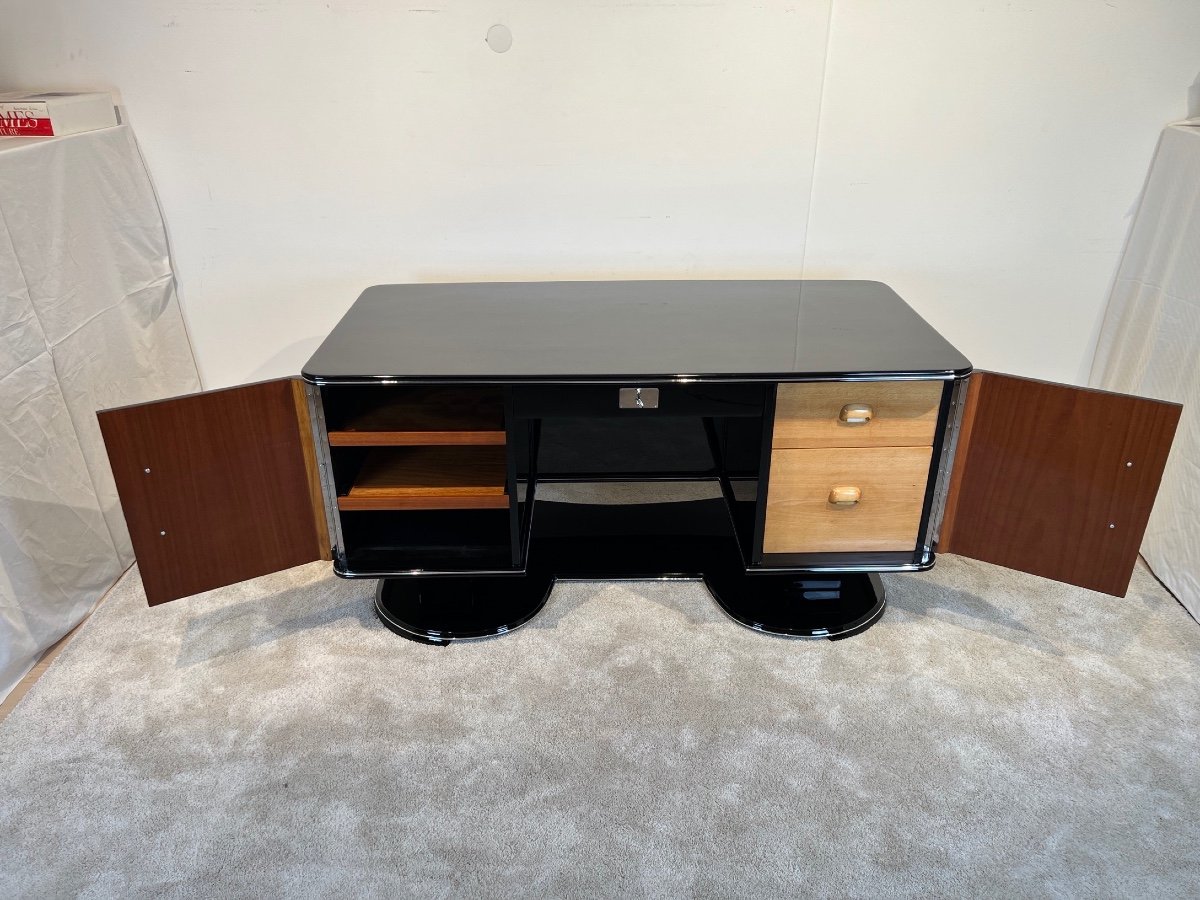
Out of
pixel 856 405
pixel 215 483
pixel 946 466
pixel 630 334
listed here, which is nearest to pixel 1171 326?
pixel 946 466

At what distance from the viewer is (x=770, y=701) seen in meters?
1.58

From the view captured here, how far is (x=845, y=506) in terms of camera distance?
1611mm

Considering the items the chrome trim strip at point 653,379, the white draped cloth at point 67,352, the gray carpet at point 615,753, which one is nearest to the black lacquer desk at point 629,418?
the chrome trim strip at point 653,379

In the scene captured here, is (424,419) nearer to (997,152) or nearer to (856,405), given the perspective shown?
(856,405)

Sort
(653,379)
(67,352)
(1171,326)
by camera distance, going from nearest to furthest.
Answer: (653,379)
(67,352)
(1171,326)

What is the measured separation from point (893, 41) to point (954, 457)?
91 centimetres

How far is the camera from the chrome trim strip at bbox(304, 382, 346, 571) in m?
1.49

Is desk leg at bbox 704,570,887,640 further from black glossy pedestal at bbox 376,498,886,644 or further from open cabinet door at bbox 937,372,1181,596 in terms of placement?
open cabinet door at bbox 937,372,1181,596

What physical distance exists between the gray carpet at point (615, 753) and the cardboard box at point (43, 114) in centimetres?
97

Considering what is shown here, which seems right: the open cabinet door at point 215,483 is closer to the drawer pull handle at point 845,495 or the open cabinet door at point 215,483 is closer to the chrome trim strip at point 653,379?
the chrome trim strip at point 653,379

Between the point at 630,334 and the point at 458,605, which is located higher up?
the point at 630,334

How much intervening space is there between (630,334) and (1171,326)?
1195 millimetres

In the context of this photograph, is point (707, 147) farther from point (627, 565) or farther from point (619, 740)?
point (619, 740)

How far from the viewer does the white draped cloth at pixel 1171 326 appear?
71.1 inches
